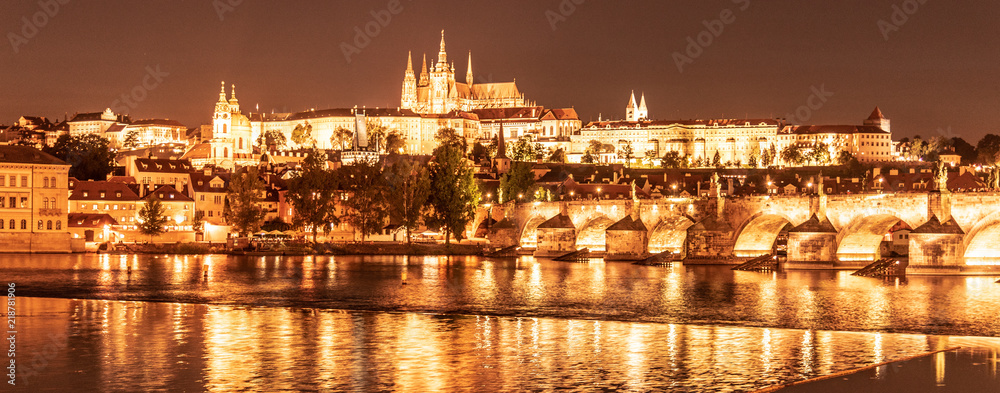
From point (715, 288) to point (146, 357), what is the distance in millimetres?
29209

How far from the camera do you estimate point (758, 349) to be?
24.0 m

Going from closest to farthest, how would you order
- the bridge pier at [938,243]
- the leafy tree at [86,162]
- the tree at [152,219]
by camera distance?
1. the bridge pier at [938,243]
2. the tree at [152,219]
3. the leafy tree at [86,162]

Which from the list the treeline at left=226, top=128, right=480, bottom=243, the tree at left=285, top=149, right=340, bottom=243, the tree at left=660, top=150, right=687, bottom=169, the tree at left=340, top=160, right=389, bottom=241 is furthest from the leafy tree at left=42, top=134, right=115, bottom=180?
the tree at left=660, top=150, right=687, bottom=169

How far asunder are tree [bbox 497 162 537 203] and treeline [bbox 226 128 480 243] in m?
10.5

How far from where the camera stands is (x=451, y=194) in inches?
3169

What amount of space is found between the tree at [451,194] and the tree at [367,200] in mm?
3869

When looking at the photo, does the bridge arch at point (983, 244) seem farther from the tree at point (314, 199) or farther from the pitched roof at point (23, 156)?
the pitched roof at point (23, 156)

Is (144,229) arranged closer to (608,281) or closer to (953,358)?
(608,281)

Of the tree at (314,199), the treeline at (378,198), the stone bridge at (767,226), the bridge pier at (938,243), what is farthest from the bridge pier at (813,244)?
the tree at (314,199)

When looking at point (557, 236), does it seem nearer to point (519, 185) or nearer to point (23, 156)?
point (519, 185)

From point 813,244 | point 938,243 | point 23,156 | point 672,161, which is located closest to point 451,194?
point 23,156

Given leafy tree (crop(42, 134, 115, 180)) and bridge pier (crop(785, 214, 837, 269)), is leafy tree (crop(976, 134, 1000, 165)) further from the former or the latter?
leafy tree (crop(42, 134, 115, 180))

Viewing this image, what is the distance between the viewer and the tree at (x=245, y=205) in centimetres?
8025

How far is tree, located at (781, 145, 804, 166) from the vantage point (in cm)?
18688
